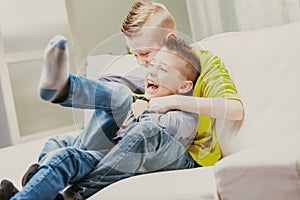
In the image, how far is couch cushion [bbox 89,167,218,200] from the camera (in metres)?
0.78

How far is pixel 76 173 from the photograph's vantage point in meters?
0.98

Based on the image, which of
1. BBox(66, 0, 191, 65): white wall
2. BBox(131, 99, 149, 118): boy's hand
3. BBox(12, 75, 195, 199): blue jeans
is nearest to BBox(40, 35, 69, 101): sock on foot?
BBox(12, 75, 195, 199): blue jeans

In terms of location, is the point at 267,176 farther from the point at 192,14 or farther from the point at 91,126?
the point at 192,14

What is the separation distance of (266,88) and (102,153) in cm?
40

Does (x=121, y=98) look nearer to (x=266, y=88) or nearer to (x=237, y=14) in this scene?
(x=266, y=88)

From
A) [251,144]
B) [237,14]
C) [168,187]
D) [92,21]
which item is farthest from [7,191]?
[92,21]

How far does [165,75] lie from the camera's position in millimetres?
1052

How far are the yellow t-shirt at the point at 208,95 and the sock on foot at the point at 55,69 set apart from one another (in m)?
0.29

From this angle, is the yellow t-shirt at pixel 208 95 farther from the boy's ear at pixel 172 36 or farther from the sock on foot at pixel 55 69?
the sock on foot at pixel 55 69

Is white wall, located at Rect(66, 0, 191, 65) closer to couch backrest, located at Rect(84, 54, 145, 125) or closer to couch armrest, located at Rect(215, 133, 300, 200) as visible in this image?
couch backrest, located at Rect(84, 54, 145, 125)

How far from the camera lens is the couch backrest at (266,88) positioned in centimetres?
108

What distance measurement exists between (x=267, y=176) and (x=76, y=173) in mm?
413

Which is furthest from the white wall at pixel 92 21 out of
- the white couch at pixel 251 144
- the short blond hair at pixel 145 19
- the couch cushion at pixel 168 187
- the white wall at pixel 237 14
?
the couch cushion at pixel 168 187

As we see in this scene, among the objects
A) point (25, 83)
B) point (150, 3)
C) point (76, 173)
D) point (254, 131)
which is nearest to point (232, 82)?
point (254, 131)
